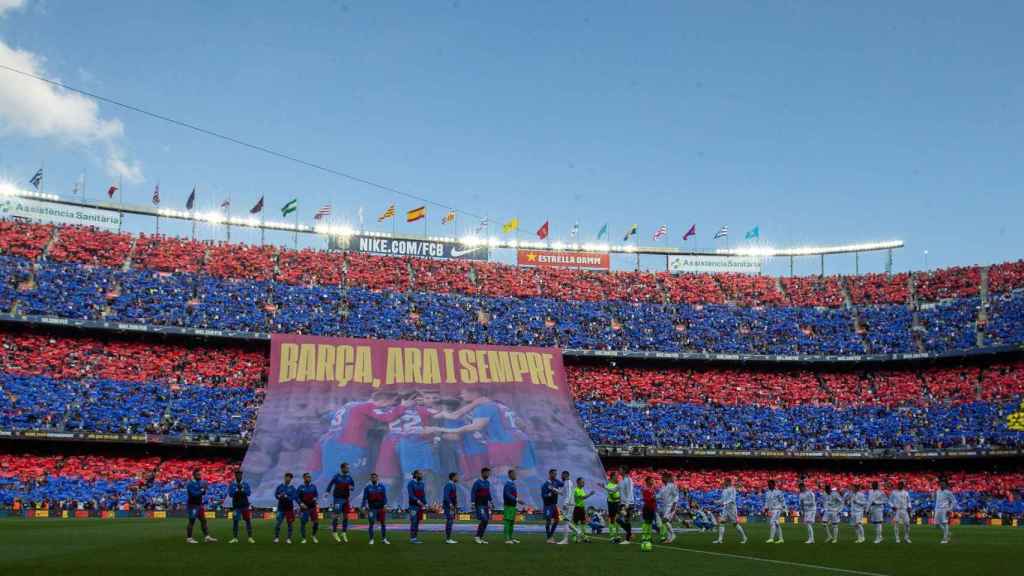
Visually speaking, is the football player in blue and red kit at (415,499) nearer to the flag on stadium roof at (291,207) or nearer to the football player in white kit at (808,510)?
the football player in white kit at (808,510)

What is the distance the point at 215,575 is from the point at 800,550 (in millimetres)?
15966

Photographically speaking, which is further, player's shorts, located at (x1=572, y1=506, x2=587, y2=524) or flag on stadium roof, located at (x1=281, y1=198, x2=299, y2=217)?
flag on stadium roof, located at (x1=281, y1=198, x2=299, y2=217)

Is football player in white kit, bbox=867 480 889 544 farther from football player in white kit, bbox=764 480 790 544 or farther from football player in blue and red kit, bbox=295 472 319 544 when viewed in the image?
football player in blue and red kit, bbox=295 472 319 544

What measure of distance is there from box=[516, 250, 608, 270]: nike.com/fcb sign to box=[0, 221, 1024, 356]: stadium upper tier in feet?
4.68

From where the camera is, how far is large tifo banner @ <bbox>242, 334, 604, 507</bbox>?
49844mm

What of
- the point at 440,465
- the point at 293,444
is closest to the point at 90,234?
the point at 293,444

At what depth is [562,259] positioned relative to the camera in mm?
76438

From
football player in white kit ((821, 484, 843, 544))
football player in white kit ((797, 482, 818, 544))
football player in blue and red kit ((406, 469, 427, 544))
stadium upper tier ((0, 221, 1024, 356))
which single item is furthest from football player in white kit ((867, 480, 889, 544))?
stadium upper tier ((0, 221, 1024, 356))

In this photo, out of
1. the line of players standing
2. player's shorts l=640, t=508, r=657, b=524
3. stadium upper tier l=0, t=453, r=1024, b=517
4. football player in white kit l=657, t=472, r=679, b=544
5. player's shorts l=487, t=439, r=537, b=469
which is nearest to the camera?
player's shorts l=640, t=508, r=657, b=524

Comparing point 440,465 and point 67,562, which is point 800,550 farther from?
point 440,465

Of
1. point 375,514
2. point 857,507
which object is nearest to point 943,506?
point 857,507

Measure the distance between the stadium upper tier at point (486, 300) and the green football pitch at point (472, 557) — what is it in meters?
33.2

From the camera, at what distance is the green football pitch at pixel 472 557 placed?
54.6 ft

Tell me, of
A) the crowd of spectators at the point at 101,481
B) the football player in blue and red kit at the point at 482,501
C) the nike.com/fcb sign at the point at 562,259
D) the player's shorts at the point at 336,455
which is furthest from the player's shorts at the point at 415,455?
the nike.com/fcb sign at the point at 562,259
